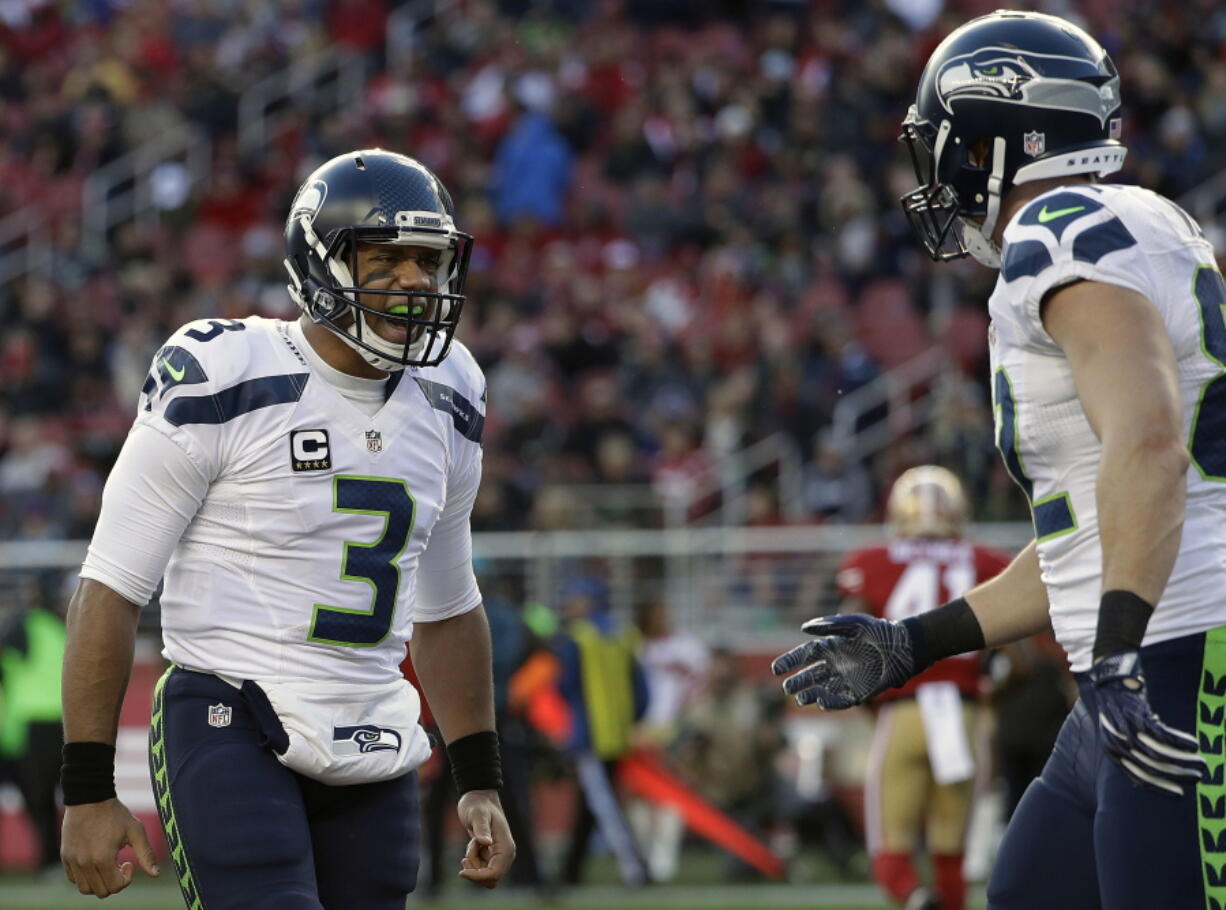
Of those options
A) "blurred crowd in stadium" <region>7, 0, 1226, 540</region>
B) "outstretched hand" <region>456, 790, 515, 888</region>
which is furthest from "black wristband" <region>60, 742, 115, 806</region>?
"blurred crowd in stadium" <region>7, 0, 1226, 540</region>

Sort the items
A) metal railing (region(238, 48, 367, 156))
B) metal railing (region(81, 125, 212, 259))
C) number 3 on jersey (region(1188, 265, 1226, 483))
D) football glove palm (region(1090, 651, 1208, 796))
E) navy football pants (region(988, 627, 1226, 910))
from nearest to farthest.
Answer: football glove palm (region(1090, 651, 1208, 796))
navy football pants (region(988, 627, 1226, 910))
number 3 on jersey (region(1188, 265, 1226, 483))
metal railing (region(81, 125, 212, 259))
metal railing (region(238, 48, 367, 156))

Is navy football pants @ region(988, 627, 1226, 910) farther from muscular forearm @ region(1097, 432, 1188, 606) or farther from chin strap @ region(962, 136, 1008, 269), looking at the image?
chin strap @ region(962, 136, 1008, 269)

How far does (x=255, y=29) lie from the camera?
784 inches

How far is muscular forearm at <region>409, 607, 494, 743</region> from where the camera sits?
14.0 ft

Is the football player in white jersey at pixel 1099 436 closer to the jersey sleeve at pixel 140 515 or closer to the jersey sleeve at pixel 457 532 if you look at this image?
the jersey sleeve at pixel 457 532

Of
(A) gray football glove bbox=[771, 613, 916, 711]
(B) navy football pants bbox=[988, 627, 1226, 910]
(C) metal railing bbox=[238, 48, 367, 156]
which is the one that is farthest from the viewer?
(C) metal railing bbox=[238, 48, 367, 156]

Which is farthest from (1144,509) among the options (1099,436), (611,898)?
(611,898)

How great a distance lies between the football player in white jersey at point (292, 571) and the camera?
3639 mm

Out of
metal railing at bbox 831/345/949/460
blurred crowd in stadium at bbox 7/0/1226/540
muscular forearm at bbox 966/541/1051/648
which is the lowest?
muscular forearm at bbox 966/541/1051/648

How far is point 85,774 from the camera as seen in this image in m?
3.58

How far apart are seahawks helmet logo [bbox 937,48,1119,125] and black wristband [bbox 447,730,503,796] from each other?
162 cm

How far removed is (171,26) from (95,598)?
17276mm

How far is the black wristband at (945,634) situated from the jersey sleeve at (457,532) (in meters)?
0.94

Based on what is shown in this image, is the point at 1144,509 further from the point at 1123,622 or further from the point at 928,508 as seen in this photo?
the point at 928,508
